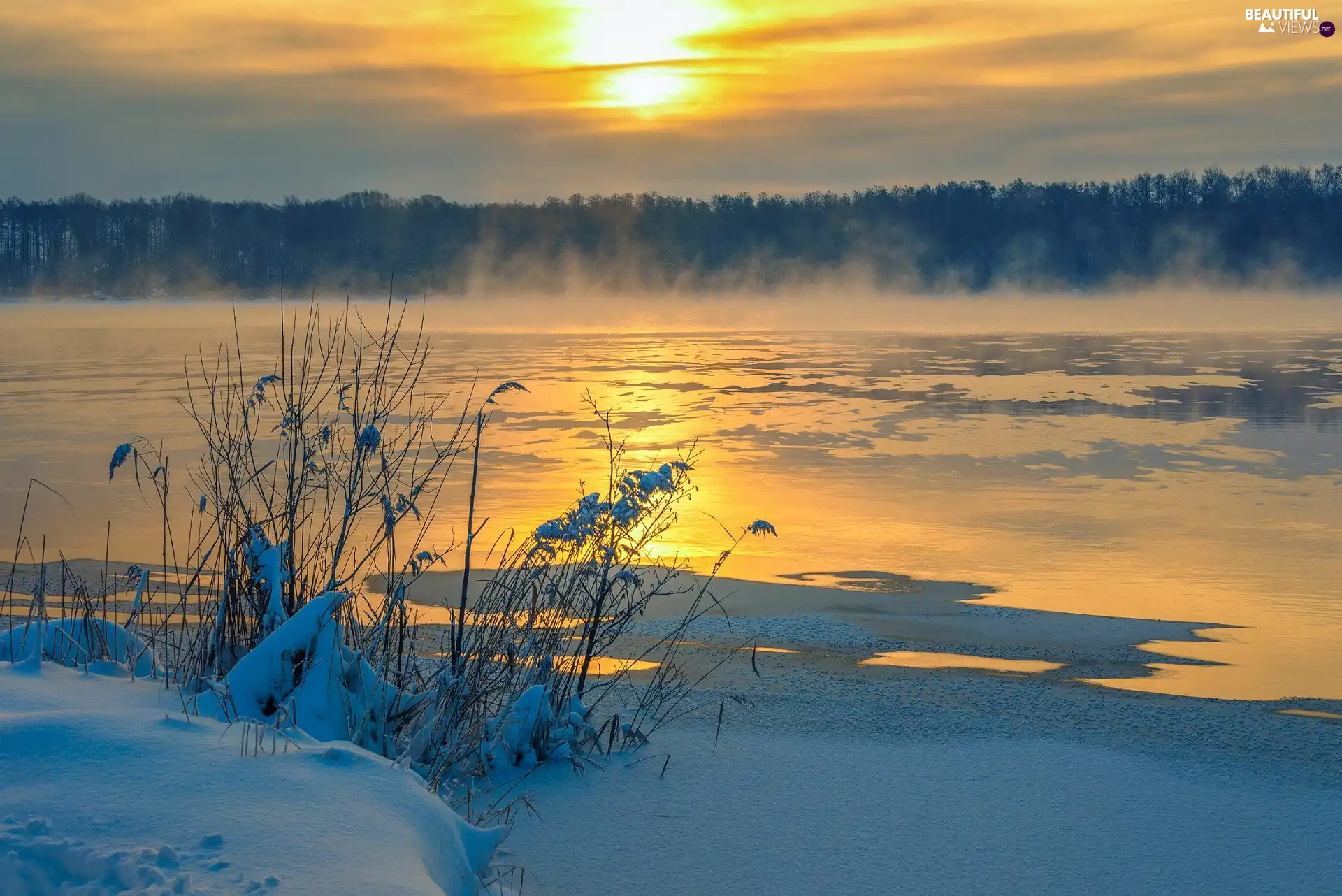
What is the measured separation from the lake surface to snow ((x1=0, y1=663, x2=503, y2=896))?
374 cm

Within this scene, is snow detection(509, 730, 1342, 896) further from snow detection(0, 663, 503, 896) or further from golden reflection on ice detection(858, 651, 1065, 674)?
Answer: golden reflection on ice detection(858, 651, 1065, 674)

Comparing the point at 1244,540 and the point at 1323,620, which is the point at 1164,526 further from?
the point at 1323,620

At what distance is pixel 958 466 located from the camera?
11328 mm

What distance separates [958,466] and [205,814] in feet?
31.1

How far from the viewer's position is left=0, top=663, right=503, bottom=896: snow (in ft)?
7.58

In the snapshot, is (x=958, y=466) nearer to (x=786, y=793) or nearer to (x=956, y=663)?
(x=956, y=663)

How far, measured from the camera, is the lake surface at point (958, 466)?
708 cm

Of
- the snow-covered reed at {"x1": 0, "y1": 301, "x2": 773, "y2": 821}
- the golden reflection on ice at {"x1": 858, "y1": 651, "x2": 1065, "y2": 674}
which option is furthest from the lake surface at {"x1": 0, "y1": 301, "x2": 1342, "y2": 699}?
the snow-covered reed at {"x1": 0, "y1": 301, "x2": 773, "y2": 821}

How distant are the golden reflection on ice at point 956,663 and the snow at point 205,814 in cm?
306

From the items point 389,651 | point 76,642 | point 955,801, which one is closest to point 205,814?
point 76,642

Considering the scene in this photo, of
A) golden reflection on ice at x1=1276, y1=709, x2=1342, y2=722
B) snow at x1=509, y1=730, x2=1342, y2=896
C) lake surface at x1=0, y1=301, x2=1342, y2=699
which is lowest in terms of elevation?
snow at x1=509, y1=730, x2=1342, y2=896

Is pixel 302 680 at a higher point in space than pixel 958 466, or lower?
higher

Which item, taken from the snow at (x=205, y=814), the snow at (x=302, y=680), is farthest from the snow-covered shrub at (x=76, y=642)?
the snow at (x=205, y=814)

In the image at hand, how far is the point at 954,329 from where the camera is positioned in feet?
114
